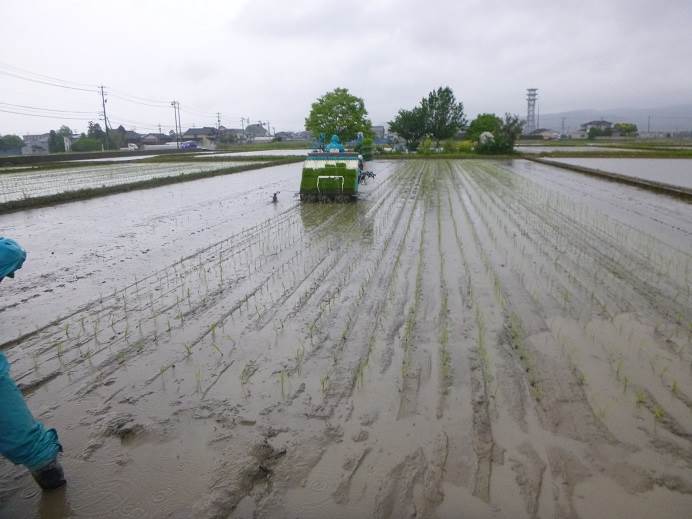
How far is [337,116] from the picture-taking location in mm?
36938

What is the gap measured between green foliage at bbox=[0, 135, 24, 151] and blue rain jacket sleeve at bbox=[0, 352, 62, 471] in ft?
210

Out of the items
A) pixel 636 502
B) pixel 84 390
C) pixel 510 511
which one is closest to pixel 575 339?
pixel 636 502

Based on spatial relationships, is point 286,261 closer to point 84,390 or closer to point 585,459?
point 84,390

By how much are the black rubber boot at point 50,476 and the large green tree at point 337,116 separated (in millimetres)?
35624

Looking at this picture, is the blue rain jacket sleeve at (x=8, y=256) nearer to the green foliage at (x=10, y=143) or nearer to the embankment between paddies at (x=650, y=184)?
the embankment between paddies at (x=650, y=184)

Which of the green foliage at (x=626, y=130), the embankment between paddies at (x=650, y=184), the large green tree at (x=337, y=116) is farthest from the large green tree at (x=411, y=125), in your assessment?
the green foliage at (x=626, y=130)

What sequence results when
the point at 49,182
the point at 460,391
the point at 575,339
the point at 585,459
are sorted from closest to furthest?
1. the point at 585,459
2. the point at 460,391
3. the point at 575,339
4. the point at 49,182

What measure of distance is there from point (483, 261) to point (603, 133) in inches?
3244

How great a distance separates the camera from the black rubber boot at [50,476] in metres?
2.20

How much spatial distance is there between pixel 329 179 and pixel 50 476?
9.64 m

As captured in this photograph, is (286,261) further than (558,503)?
Yes

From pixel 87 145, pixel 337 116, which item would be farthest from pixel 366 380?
pixel 87 145

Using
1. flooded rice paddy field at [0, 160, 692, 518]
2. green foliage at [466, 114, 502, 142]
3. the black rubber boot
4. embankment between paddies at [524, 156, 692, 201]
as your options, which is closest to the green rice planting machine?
flooded rice paddy field at [0, 160, 692, 518]

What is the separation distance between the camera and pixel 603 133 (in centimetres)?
7612
